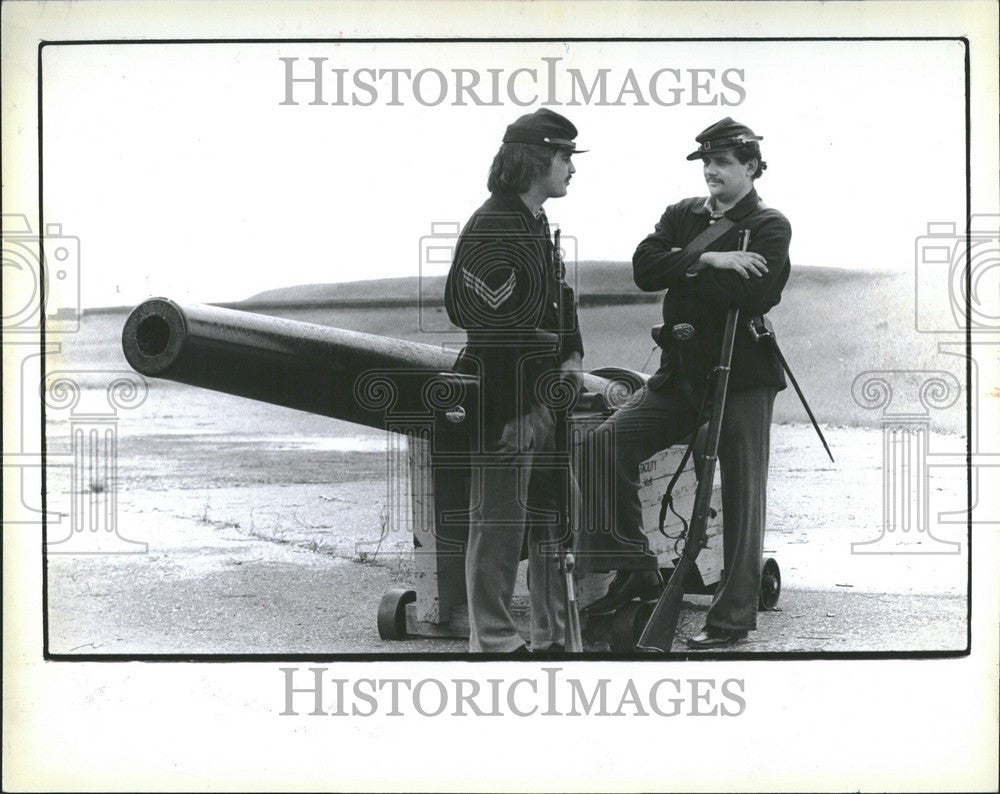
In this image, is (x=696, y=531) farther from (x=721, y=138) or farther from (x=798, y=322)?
(x=721, y=138)

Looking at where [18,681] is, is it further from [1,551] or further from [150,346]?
[150,346]

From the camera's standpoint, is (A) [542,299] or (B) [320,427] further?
(B) [320,427]

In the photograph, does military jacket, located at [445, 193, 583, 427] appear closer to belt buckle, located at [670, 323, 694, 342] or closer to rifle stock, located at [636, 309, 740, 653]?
belt buckle, located at [670, 323, 694, 342]

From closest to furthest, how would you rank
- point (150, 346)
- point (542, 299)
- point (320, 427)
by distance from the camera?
point (150, 346) < point (542, 299) < point (320, 427)

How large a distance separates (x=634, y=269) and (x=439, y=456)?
1.03 metres

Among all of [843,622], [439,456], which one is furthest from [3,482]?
[843,622]

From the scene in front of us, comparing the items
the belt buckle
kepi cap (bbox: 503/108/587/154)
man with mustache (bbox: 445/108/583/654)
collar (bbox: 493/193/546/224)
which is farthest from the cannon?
kepi cap (bbox: 503/108/587/154)

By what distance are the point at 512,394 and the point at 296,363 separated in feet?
2.62

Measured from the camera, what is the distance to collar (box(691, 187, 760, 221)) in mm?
5723

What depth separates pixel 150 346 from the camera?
16.6 ft

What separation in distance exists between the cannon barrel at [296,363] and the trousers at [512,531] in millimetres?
255

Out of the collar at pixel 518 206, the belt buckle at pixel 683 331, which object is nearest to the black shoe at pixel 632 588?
the belt buckle at pixel 683 331

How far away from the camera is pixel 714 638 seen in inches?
225

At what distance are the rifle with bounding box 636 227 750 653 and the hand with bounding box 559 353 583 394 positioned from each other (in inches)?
19.1
